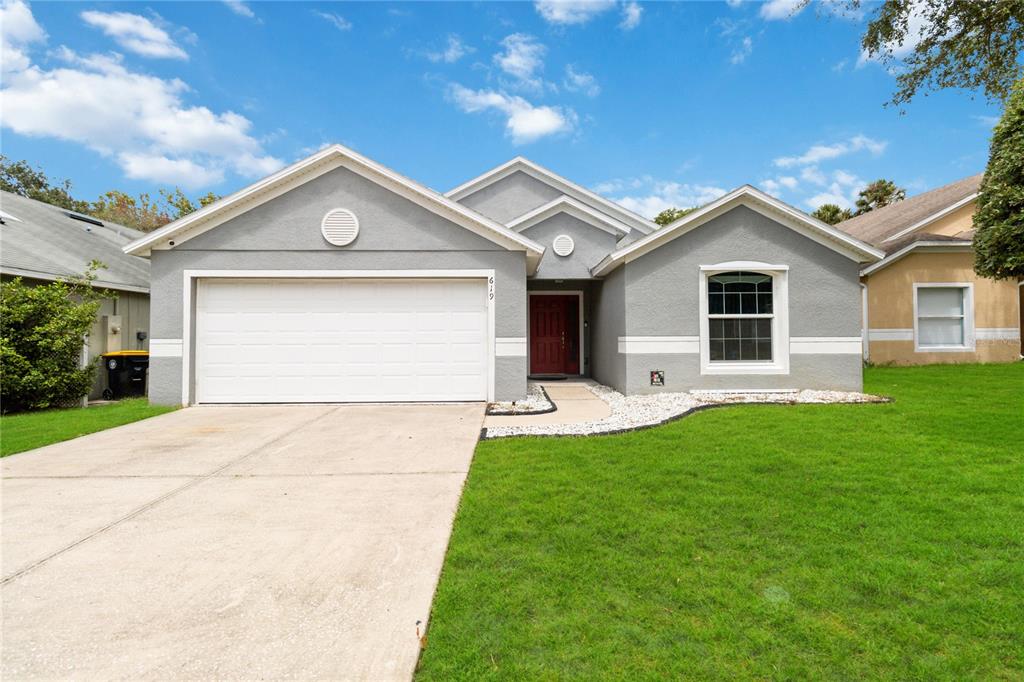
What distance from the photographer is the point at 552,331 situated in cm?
1424

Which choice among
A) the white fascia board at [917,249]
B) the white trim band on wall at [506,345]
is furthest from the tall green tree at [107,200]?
the white fascia board at [917,249]

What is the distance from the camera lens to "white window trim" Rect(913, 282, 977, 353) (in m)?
14.2

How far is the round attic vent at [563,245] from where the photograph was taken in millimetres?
13195

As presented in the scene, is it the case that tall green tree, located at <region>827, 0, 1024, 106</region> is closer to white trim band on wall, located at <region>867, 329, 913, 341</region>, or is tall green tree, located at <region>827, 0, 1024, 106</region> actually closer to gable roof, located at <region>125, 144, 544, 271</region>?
white trim band on wall, located at <region>867, 329, 913, 341</region>

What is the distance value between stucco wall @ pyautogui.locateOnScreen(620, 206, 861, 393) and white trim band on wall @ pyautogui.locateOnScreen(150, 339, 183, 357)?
8.78 meters

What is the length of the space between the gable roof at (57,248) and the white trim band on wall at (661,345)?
1190 centimetres

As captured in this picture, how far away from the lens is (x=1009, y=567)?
296cm

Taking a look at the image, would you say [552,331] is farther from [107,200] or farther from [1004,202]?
[107,200]

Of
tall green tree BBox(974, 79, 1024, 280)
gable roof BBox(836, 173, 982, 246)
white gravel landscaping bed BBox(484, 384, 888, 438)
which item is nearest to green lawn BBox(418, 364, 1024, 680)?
white gravel landscaping bed BBox(484, 384, 888, 438)

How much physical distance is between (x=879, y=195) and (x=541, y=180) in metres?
27.1

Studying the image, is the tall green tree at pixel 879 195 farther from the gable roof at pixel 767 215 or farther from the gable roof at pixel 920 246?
the gable roof at pixel 767 215

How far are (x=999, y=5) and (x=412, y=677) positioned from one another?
17.2 m

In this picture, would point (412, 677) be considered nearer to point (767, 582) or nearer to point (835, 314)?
point (767, 582)

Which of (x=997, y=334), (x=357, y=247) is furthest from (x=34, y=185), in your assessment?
(x=997, y=334)
